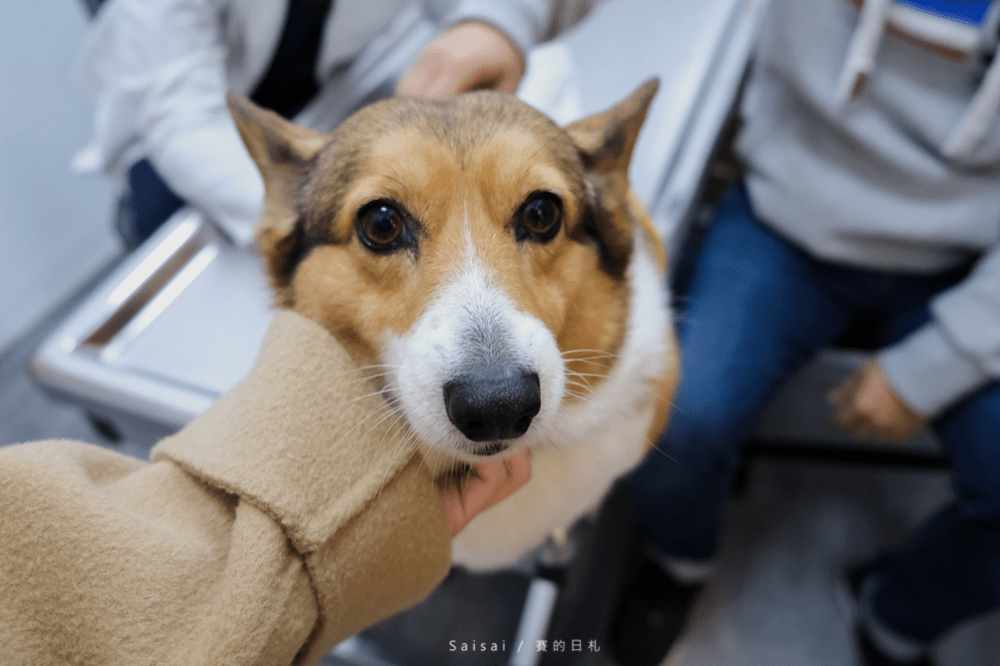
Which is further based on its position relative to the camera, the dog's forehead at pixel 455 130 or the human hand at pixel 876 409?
the human hand at pixel 876 409

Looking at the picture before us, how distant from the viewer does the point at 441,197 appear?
0.72m

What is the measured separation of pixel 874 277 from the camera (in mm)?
1351

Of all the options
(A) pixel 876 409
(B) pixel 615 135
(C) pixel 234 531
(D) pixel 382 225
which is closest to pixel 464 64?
(B) pixel 615 135

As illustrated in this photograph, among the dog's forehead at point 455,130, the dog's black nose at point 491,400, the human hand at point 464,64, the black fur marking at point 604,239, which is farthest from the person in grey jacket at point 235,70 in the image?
the dog's black nose at point 491,400

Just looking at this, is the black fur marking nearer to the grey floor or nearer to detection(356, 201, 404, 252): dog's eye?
detection(356, 201, 404, 252): dog's eye

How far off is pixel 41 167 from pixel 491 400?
204 cm

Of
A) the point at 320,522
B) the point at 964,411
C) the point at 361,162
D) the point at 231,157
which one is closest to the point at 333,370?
the point at 320,522

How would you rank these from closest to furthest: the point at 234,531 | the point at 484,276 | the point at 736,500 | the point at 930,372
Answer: the point at 234,531
the point at 484,276
the point at 930,372
the point at 736,500

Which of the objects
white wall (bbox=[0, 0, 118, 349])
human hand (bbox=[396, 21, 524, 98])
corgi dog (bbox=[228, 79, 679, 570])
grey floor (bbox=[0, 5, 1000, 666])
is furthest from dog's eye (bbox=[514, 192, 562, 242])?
white wall (bbox=[0, 0, 118, 349])

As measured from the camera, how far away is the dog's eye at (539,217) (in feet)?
2.49

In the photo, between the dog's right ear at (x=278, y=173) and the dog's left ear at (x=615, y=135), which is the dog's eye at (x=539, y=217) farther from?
the dog's right ear at (x=278, y=173)

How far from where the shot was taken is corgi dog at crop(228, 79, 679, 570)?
0.64m

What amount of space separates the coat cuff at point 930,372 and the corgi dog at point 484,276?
0.64 metres

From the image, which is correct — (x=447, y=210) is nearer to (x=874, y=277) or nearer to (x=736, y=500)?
(x=874, y=277)
